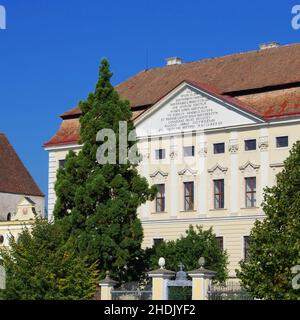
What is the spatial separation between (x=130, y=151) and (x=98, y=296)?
6.47 metres

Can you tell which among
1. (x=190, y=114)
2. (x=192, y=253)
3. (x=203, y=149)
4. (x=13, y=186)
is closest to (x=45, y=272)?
(x=192, y=253)

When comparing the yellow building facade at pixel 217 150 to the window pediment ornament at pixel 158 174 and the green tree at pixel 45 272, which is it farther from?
the green tree at pixel 45 272

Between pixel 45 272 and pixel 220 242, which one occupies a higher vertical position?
pixel 220 242

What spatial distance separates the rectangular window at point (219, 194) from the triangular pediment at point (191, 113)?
2686mm

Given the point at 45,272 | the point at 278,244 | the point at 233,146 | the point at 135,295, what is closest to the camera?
the point at 278,244

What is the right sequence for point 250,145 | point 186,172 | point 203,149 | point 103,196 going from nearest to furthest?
point 103,196 < point 250,145 < point 203,149 < point 186,172

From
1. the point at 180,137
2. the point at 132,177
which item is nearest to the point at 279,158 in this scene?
the point at 180,137

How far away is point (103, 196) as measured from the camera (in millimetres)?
39781

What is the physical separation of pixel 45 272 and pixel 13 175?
1599 inches

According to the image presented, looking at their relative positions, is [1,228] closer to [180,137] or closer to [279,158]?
[180,137]

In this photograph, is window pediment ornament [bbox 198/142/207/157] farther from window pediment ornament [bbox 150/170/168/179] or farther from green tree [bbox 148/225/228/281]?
green tree [bbox 148/225/228/281]

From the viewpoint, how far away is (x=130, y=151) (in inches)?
1570

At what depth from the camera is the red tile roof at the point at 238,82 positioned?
4759 centimetres

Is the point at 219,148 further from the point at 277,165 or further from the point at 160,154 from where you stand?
the point at 277,165
